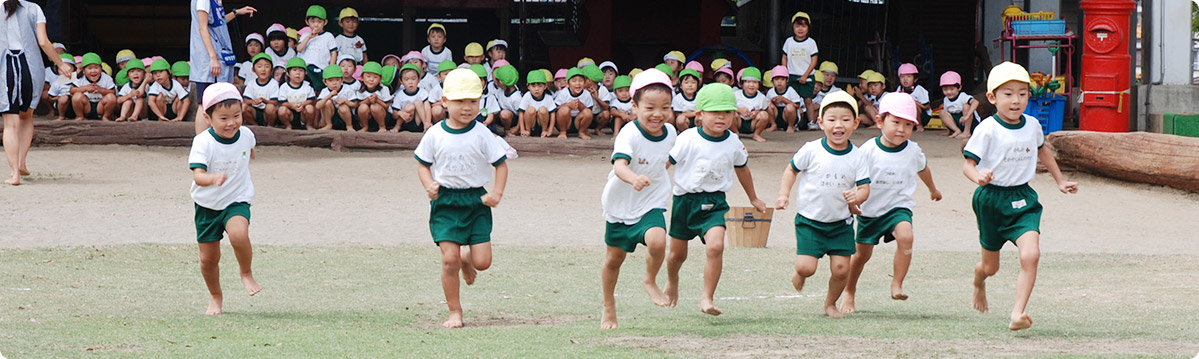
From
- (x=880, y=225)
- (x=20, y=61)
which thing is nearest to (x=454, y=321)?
(x=880, y=225)

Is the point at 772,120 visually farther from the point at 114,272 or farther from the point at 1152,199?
the point at 114,272

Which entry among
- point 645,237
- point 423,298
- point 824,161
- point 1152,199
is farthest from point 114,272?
point 1152,199

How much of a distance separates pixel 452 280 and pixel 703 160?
1394 millimetres

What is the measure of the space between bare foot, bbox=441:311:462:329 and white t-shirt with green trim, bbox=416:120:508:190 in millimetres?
617

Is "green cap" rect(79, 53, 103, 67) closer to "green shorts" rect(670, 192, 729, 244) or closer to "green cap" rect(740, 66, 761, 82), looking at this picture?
"green cap" rect(740, 66, 761, 82)

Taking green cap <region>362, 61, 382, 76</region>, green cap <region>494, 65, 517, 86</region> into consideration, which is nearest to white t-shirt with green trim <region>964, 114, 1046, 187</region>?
green cap <region>494, 65, 517, 86</region>

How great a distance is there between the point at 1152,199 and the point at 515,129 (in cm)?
735

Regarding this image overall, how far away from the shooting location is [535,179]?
14055 mm

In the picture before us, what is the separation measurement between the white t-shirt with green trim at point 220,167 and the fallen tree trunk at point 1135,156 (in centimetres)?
1062

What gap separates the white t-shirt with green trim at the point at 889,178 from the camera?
7004 mm

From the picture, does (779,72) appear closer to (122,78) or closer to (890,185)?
(122,78)

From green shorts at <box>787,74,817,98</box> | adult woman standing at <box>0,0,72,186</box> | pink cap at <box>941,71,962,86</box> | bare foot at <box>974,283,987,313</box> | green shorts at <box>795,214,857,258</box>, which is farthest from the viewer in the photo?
green shorts at <box>787,74,817,98</box>

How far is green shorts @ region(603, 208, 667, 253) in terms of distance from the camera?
6.56 m

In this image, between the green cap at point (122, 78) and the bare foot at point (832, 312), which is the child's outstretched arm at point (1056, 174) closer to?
the bare foot at point (832, 312)
